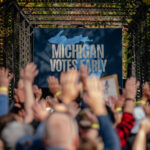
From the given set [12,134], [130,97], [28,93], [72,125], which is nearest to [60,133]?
[72,125]

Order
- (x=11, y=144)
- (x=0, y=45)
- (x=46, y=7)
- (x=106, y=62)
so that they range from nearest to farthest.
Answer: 1. (x=11, y=144)
2. (x=0, y=45)
3. (x=46, y=7)
4. (x=106, y=62)

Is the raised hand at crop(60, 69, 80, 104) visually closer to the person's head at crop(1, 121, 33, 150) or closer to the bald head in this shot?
the person's head at crop(1, 121, 33, 150)

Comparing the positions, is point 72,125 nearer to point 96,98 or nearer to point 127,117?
point 96,98

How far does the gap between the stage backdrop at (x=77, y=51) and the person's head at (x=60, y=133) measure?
6.62m

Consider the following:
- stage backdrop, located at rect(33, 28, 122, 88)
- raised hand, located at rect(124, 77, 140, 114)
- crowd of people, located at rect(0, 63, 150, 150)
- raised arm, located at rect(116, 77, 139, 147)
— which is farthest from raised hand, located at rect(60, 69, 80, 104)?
stage backdrop, located at rect(33, 28, 122, 88)

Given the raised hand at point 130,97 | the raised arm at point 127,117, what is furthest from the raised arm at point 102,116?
the raised hand at point 130,97

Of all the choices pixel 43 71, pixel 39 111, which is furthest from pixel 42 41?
pixel 39 111

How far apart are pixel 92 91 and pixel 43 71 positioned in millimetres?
6511

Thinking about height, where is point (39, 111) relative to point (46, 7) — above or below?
below

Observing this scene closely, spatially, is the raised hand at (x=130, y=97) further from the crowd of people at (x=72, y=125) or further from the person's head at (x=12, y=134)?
the person's head at (x=12, y=134)

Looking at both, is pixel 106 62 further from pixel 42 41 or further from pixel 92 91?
pixel 92 91

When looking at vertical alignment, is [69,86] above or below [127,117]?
above

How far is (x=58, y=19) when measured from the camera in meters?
9.55

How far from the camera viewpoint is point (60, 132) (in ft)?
6.48
